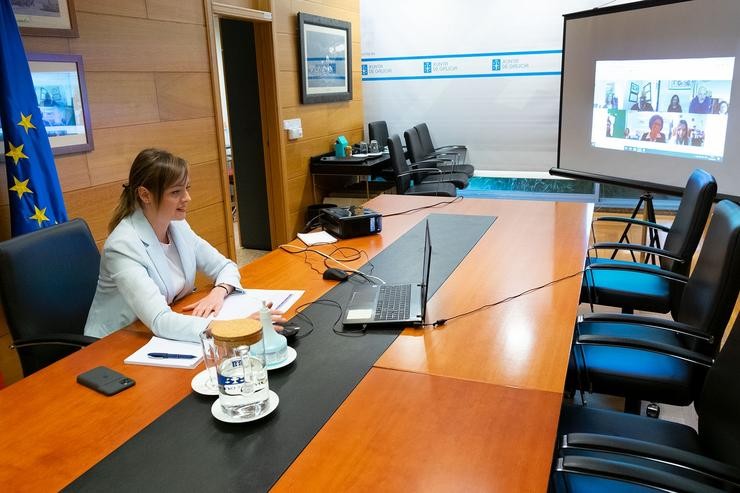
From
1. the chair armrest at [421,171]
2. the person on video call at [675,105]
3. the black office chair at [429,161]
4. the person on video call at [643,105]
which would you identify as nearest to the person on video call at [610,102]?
the person on video call at [643,105]

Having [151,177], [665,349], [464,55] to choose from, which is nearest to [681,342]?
[665,349]

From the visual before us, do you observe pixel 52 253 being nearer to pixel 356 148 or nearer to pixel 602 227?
pixel 356 148

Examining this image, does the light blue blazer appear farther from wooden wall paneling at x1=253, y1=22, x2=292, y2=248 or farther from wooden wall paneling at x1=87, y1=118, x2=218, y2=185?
wooden wall paneling at x1=253, y1=22, x2=292, y2=248

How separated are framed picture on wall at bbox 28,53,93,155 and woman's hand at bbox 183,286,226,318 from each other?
1409 mm

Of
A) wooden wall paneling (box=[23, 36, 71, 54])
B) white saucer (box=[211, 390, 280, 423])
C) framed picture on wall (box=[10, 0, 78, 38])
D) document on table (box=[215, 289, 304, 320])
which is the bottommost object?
white saucer (box=[211, 390, 280, 423])

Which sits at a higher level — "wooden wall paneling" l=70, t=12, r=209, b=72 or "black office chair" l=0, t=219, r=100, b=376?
"wooden wall paneling" l=70, t=12, r=209, b=72

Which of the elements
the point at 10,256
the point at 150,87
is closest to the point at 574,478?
the point at 10,256

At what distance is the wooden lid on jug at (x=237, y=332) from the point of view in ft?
4.08

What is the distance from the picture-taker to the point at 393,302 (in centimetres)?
187

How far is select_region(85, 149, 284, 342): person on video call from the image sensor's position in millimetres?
1775

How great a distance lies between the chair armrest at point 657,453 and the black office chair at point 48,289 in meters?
1.49

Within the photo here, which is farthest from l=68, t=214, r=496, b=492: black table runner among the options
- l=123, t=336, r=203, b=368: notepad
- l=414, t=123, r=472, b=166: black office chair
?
l=414, t=123, r=472, b=166: black office chair

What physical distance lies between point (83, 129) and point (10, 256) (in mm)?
1277

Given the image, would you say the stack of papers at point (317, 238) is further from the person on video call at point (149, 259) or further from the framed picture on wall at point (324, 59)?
the framed picture on wall at point (324, 59)
